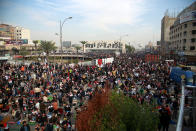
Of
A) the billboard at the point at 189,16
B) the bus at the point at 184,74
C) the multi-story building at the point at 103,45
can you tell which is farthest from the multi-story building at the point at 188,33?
the multi-story building at the point at 103,45

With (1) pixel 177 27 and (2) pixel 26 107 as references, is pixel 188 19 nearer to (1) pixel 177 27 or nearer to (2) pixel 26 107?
(1) pixel 177 27

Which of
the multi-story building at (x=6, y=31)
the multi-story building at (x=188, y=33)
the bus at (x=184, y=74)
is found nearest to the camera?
the bus at (x=184, y=74)

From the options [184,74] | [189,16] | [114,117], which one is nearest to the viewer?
[114,117]

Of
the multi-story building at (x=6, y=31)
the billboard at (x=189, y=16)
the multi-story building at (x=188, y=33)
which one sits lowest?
the multi-story building at (x=188, y=33)

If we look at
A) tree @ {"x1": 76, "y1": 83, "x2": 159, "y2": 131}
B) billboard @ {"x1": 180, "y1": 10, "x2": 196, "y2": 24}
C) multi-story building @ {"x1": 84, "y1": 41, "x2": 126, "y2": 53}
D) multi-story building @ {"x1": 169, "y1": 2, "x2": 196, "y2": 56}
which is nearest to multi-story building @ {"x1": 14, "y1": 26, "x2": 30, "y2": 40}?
multi-story building @ {"x1": 84, "y1": 41, "x2": 126, "y2": 53}

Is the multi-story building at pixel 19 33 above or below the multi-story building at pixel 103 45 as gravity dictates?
above

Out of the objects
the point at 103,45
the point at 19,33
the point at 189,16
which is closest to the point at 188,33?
the point at 189,16

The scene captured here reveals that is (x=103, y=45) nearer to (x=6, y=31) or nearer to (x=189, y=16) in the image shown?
(x=6, y=31)

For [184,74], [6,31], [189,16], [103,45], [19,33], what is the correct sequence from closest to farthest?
1. [184,74]
2. [189,16]
3. [6,31]
4. [19,33]
5. [103,45]

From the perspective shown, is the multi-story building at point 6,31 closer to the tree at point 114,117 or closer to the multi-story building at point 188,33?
the multi-story building at point 188,33

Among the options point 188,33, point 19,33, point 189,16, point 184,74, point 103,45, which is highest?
point 19,33

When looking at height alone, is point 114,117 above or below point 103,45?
below

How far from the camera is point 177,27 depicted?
5553 cm

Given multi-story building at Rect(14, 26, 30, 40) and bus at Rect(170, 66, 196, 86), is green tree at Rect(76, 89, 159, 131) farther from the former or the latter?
Answer: multi-story building at Rect(14, 26, 30, 40)
